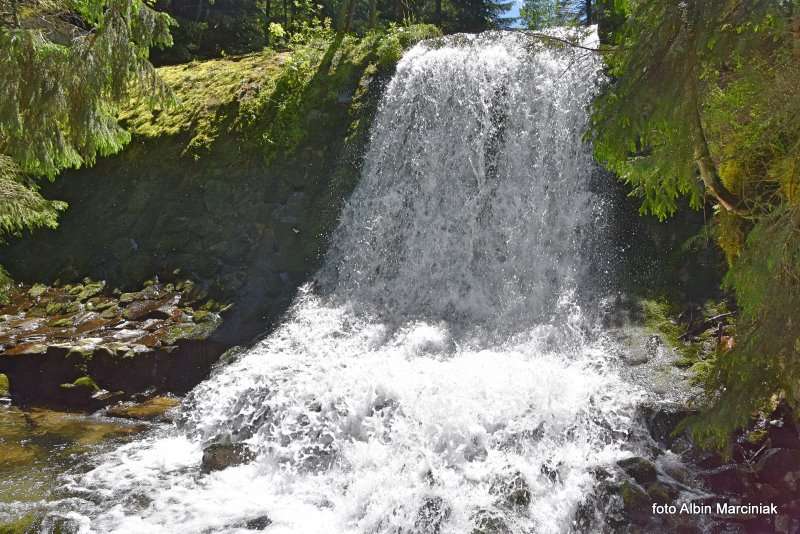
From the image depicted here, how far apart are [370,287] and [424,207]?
5.81 ft

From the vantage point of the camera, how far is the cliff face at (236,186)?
10750mm

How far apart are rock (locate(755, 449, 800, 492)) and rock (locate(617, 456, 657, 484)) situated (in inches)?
33.8

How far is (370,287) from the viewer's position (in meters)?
9.77

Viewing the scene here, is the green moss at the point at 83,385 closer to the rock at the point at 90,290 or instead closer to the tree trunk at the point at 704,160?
the rock at the point at 90,290

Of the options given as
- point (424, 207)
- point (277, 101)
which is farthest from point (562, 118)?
point (277, 101)

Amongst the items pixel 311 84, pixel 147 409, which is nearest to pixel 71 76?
pixel 147 409

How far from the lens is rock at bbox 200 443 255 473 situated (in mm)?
6504

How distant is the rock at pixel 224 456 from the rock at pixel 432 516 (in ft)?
7.41

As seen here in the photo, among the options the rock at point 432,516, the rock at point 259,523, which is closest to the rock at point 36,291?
the rock at point 259,523

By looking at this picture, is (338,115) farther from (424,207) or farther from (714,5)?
(714,5)

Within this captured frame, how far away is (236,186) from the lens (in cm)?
1169

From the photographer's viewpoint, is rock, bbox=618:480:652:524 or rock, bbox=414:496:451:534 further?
Answer: rock, bbox=414:496:451:534

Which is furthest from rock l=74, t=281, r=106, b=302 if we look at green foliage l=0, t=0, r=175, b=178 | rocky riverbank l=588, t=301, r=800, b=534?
rocky riverbank l=588, t=301, r=800, b=534

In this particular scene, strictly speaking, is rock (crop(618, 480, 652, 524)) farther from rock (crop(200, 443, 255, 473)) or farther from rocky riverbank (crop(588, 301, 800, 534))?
rock (crop(200, 443, 255, 473))
